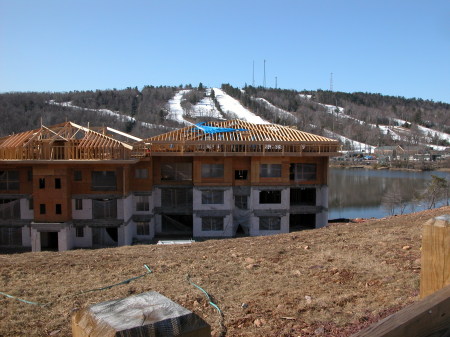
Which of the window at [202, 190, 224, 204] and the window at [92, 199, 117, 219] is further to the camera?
the window at [202, 190, 224, 204]

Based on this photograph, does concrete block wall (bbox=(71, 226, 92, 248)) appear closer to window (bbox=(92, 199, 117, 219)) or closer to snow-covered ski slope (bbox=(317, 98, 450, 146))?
window (bbox=(92, 199, 117, 219))

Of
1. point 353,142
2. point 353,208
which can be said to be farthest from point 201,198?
point 353,142

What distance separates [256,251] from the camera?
10641mm

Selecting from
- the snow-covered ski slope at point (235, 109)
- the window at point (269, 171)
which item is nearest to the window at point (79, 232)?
the window at point (269, 171)

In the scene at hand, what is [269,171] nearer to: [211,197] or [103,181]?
[211,197]

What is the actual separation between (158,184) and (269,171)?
24.9ft

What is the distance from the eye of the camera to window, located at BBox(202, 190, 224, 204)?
26.8 m

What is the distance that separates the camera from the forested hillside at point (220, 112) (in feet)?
379

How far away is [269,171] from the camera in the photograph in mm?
26984

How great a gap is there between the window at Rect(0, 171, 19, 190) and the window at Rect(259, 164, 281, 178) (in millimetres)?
15365

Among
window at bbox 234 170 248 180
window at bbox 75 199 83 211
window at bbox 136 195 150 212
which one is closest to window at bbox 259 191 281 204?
window at bbox 234 170 248 180

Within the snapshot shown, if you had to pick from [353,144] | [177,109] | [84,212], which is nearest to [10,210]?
[84,212]

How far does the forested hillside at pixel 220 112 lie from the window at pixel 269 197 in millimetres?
77484

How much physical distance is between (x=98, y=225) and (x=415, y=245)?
19.2 m
